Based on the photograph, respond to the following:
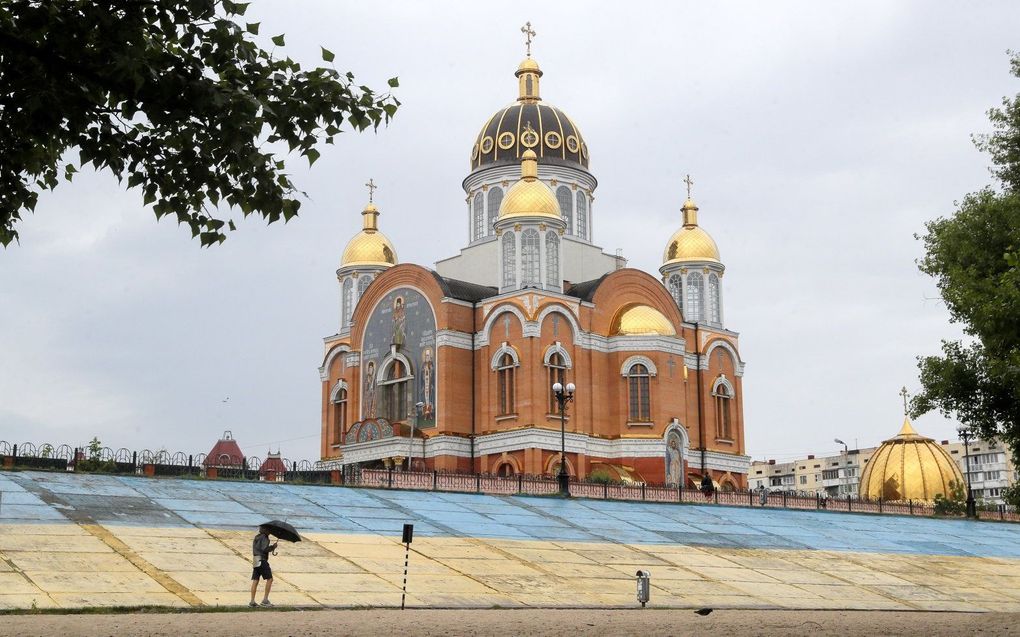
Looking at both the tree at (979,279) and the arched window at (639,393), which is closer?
the tree at (979,279)

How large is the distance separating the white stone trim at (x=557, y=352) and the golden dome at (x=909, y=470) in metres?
14.2

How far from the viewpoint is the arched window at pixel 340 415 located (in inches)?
2125

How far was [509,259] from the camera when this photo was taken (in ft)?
162

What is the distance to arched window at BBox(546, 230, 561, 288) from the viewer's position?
49312 mm

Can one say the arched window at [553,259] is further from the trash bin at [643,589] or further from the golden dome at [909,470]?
the trash bin at [643,589]

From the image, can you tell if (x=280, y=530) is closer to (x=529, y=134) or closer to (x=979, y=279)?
(x=979, y=279)

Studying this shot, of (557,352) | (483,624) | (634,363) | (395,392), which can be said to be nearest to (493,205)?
(395,392)

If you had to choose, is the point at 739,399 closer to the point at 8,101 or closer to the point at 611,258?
the point at 611,258

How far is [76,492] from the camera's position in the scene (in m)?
24.6

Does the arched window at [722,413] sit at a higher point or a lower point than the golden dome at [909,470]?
higher

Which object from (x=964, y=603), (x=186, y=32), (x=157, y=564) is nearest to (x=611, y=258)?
(x=964, y=603)

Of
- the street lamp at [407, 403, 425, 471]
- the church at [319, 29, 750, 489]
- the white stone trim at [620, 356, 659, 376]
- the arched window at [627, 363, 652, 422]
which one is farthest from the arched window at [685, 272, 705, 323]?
the street lamp at [407, 403, 425, 471]

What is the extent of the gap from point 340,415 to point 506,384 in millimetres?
9519

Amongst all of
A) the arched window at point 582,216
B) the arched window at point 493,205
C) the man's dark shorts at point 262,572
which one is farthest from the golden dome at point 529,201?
the man's dark shorts at point 262,572
